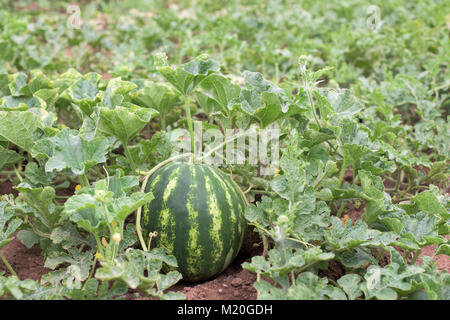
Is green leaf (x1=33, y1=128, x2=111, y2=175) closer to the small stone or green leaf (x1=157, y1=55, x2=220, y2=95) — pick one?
green leaf (x1=157, y1=55, x2=220, y2=95)

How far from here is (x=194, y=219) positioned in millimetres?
2135

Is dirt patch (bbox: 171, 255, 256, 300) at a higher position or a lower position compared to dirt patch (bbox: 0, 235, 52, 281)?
higher

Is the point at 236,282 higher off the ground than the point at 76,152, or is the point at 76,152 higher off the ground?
the point at 76,152

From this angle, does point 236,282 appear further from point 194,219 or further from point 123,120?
point 123,120

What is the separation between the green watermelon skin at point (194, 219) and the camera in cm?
214

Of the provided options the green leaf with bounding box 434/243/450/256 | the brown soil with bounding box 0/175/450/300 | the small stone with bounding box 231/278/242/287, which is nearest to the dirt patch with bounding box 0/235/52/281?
the brown soil with bounding box 0/175/450/300

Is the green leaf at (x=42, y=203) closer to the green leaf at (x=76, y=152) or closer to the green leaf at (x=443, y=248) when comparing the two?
the green leaf at (x=76, y=152)

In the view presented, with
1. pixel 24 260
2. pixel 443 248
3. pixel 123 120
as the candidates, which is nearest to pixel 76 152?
pixel 123 120

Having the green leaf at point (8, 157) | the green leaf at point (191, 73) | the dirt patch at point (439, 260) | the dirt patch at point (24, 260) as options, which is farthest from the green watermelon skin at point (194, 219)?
the dirt patch at point (439, 260)

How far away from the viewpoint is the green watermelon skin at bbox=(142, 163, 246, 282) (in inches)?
84.4

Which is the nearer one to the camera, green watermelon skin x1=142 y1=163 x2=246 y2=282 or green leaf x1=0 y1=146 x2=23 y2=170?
green watermelon skin x1=142 y1=163 x2=246 y2=282
